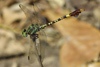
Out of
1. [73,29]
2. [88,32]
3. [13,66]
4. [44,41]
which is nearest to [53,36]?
[44,41]

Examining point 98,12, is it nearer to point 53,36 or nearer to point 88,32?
point 88,32

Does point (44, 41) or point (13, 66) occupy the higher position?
point (44, 41)

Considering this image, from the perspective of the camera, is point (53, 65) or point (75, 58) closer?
point (75, 58)

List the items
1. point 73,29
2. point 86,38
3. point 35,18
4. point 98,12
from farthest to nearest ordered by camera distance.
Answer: point 98,12 < point 73,29 < point 86,38 < point 35,18

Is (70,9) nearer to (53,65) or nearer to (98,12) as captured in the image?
(98,12)

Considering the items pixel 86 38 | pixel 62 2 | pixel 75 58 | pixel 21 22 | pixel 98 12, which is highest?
pixel 62 2

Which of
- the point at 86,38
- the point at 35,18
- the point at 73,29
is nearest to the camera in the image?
the point at 35,18

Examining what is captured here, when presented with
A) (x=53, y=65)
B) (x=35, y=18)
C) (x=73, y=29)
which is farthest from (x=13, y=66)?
(x=73, y=29)
